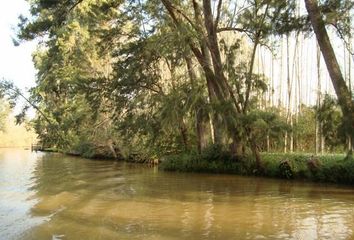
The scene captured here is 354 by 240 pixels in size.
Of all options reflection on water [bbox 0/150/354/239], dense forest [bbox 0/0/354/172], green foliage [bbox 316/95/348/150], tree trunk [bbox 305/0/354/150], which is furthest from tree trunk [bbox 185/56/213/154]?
tree trunk [bbox 305/0/354/150]

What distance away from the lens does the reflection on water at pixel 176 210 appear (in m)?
8.54

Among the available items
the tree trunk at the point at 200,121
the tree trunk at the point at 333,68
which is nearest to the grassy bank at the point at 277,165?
the tree trunk at the point at 200,121

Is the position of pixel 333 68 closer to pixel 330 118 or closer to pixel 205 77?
pixel 330 118

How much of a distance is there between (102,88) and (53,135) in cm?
577

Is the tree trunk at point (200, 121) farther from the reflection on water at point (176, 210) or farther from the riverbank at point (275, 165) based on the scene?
the reflection on water at point (176, 210)

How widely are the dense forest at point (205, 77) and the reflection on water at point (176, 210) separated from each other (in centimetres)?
243

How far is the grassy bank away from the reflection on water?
959mm

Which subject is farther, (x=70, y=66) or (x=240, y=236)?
(x=70, y=66)

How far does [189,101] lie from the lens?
19.5m

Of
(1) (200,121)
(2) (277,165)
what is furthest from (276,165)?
(1) (200,121)

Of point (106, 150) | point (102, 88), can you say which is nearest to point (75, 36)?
point (106, 150)

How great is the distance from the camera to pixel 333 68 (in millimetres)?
13352

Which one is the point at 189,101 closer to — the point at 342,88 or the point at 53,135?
the point at 342,88

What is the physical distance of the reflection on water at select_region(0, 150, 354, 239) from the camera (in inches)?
336
